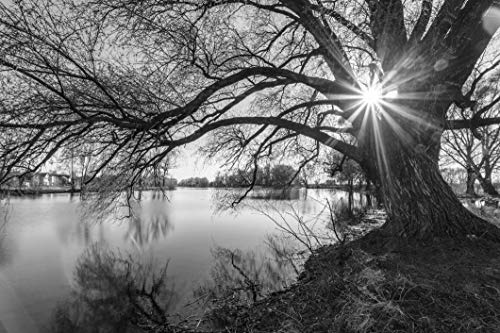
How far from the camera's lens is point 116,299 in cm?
513

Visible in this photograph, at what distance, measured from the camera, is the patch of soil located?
2240 mm

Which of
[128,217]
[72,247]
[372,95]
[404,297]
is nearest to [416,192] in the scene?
[372,95]

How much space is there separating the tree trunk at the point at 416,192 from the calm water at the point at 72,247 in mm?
1551

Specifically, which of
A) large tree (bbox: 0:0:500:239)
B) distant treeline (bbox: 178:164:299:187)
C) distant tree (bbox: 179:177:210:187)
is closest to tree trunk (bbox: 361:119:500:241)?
large tree (bbox: 0:0:500:239)

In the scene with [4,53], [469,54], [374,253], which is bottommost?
[374,253]

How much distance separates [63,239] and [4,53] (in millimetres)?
9478

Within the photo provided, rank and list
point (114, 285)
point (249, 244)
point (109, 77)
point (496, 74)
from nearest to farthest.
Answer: point (109, 77)
point (114, 285)
point (496, 74)
point (249, 244)

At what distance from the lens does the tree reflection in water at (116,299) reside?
4.23m

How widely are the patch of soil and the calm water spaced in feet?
6.16

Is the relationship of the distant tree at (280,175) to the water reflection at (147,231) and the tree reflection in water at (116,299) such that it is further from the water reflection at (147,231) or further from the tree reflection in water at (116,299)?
the tree reflection in water at (116,299)

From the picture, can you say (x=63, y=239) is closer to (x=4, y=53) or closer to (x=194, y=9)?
(x=4, y=53)

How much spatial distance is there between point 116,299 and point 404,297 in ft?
16.9

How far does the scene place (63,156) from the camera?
177 inches

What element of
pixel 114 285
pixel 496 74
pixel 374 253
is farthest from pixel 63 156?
pixel 496 74
